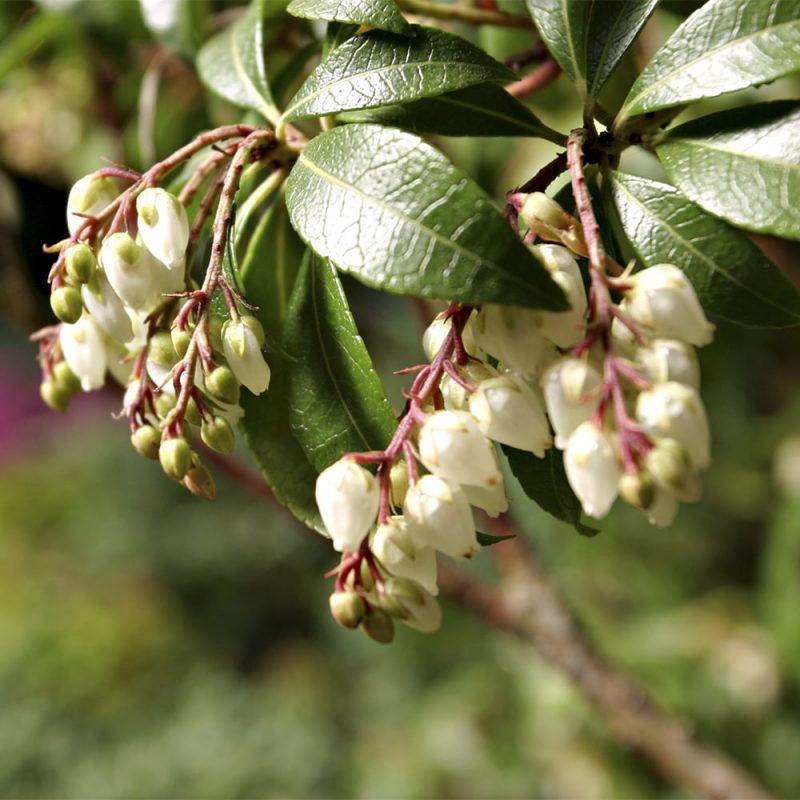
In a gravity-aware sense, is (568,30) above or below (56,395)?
above

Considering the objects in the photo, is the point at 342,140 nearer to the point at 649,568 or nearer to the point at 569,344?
the point at 569,344

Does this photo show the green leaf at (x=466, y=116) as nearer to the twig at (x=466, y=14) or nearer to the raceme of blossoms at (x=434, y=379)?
the raceme of blossoms at (x=434, y=379)

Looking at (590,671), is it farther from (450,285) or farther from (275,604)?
(275,604)

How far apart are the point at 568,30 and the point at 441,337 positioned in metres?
0.14

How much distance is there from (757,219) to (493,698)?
59.0 inches

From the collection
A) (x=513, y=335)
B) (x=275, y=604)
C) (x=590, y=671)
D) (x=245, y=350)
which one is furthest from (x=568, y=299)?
(x=275, y=604)

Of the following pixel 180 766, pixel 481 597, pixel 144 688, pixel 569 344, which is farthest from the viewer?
pixel 144 688

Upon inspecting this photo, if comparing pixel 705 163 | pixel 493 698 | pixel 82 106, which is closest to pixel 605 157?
pixel 705 163

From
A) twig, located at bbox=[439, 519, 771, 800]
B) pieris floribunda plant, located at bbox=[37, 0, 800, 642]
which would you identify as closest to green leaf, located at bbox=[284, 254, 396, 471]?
pieris floribunda plant, located at bbox=[37, 0, 800, 642]

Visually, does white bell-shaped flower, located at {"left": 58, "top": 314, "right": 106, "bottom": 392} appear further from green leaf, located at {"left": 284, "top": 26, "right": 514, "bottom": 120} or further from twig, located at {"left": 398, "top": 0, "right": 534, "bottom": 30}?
twig, located at {"left": 398, "top": 0, "right": 534, "bottom": 30}

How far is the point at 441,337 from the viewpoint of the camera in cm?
34

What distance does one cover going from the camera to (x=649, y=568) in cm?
175

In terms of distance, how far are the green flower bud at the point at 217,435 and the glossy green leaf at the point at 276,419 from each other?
42mm

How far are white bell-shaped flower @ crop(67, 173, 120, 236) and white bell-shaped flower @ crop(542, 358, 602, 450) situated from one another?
0.64ft
